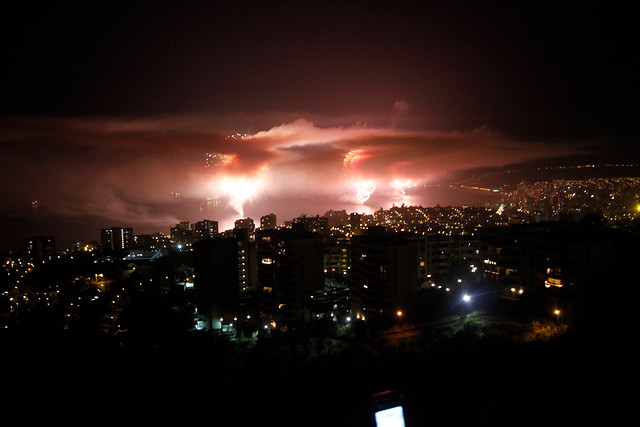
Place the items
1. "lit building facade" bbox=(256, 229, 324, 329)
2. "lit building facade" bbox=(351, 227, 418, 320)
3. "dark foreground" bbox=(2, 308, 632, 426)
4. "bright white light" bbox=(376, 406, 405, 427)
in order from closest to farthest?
"bright white light" bbox=(376, 406, 405, 427) < "dark foreground" bbox=(2, 308, 632, 426) < "lit building facade" bbox=(351, 227, 418, 320) < "lit building facade" bbox=(256, 229, 324, 329)

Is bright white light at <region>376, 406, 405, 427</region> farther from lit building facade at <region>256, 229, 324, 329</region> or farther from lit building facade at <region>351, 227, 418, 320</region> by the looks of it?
lit building facade at <region>256, 229, 324, 329</region>

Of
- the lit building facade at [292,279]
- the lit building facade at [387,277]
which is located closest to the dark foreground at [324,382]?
the lit building facade at [387,277]

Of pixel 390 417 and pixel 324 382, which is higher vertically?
pixel 390 417

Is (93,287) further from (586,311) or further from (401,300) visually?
(586,311)

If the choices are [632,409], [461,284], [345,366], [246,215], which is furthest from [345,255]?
[246,215]

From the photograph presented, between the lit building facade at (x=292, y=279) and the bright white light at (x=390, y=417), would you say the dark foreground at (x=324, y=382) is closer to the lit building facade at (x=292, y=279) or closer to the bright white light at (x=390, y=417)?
the bright white light at (x=390, y=417)

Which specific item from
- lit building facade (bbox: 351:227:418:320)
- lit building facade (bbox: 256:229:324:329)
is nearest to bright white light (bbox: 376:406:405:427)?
lit building facade (bbox: 351:227:418:320)

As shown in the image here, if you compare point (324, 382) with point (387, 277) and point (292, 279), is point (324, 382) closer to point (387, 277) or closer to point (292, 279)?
point (387, 277)

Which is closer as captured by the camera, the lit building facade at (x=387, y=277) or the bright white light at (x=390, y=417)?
the bright white light at (x=390, y=417)

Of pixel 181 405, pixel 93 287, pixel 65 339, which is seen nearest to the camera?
pixel 181 405

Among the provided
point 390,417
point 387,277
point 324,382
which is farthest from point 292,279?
point 390,417

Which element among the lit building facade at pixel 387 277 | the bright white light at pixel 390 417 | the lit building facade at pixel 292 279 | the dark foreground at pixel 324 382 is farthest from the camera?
the lit building facade at pixel 292 279
